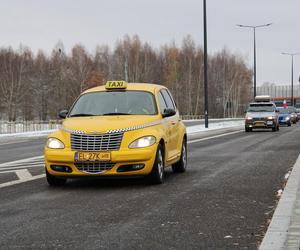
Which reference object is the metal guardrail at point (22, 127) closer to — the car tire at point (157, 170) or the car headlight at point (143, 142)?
the car tire at point (157, 170)

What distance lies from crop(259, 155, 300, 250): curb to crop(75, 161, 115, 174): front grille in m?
2.61

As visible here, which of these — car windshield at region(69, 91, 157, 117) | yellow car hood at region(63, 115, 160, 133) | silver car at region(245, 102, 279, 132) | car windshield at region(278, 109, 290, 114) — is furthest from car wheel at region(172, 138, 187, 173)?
car windshield at region(278, 109, 290, 114)

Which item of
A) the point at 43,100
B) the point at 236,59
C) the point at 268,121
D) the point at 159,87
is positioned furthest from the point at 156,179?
the point at 236,59

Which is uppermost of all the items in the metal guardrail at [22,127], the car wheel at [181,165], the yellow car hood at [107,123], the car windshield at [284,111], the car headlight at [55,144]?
the yellow car hood at [107,123]

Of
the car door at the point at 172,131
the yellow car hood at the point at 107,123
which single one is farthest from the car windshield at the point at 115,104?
the car door at the point at 172,131

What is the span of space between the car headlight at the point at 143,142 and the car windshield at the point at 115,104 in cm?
92

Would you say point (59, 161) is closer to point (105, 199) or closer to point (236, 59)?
point (105, 199)

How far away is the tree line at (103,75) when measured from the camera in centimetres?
9075

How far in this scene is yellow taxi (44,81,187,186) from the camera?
9234mm

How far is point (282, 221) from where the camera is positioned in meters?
6.42

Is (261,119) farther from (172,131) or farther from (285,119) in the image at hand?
(172,131)

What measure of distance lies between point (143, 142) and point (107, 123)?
0.63 m

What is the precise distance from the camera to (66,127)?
962 centimetres

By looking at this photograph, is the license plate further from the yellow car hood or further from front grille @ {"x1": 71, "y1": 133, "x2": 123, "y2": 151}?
the yellow car hood
